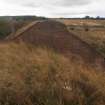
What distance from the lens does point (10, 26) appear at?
11.7m

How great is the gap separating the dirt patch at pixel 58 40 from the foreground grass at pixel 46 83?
1900 mm

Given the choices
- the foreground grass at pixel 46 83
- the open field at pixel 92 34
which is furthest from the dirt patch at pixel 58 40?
the foreground grass at pixel 46 83

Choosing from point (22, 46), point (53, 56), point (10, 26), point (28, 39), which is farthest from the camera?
point (10, 26)

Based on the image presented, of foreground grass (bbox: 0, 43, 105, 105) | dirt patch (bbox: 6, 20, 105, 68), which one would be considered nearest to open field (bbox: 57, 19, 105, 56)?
dirt patch (bbox: 6, 20, 105, 68)

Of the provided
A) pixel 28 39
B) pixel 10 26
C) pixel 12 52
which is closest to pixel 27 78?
pixel 12 52

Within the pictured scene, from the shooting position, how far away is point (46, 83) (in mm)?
4418

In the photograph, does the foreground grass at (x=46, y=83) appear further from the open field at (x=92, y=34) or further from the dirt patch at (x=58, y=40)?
the open field at (x=92, y=34)

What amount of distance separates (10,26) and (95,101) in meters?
8.11

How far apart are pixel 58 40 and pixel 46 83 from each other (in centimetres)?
378

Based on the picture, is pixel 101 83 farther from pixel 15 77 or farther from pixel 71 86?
pixel 15 77

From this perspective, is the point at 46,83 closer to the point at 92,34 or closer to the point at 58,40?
the point at 58,40

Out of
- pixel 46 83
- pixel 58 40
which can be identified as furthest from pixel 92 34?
pixel 46 83

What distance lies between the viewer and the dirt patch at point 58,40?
24.2 feet

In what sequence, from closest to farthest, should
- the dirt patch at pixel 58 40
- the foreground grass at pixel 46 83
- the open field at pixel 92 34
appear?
the foreground grass at pixel 46 83, the dirt patch at pixel 58 40, the open field at pixel 92 34
